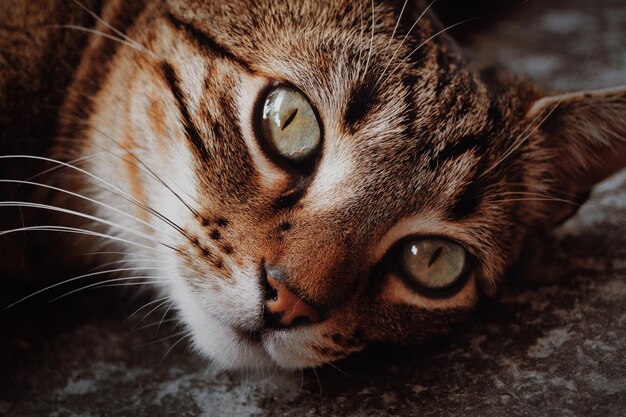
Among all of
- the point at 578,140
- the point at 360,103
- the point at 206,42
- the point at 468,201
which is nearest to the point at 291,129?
the point at 360,103

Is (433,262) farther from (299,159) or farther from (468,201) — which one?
(299,159)

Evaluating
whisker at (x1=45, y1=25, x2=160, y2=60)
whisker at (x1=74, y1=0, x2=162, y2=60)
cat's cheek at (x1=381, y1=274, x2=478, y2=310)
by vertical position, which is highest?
whisker at (x1=74, y1=0, x2=162, y2=60)

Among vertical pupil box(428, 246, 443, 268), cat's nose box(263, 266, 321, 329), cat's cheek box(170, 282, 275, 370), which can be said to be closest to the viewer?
cat's nose box(263, 266, 321, 329)

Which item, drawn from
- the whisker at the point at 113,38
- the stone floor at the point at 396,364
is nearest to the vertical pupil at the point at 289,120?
the whisker at the point at 113,38

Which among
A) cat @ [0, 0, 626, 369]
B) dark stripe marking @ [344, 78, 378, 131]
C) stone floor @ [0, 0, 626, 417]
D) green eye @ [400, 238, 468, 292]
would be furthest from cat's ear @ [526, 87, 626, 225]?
dark stripe marking @ [344, 78, 378, 131]

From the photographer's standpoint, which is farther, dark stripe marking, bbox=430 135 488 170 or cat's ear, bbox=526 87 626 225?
cat's ear, bbox=526 87 626 225

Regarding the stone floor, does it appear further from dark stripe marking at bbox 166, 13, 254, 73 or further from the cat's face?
dark stripe marking at bbox 166, 13, 254, 73
